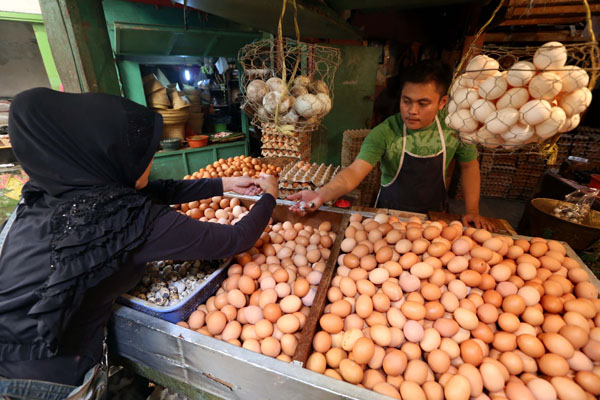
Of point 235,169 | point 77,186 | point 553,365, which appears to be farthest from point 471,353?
point 235,169

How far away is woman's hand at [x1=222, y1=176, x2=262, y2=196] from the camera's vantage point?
2.31 metres

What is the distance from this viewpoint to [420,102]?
2180 millimetres

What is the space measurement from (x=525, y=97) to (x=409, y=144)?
147 centimetres

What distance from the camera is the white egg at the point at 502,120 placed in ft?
3.74

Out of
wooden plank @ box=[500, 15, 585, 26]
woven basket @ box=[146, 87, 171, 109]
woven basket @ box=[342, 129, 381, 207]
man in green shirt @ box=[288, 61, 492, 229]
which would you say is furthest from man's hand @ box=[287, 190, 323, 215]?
wooden plank @ box=[500, 15, 585, 26]

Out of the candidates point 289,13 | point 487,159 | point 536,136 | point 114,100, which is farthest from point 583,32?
point 114,100

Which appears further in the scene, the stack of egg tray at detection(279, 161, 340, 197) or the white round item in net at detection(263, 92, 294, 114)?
the stack of egg tray at detection(279, 161, 340, 197)

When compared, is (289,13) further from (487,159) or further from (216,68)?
(487,159)

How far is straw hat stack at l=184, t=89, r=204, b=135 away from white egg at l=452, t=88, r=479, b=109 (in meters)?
5.99

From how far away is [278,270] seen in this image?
65.2 inches

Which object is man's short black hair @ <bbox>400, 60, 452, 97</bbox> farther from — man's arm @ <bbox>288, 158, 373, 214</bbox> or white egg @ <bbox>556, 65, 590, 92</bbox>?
white egg @ <bbox>556, 65, 590, 92</bbox>

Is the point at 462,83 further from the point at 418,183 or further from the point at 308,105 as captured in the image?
the point at 418,183

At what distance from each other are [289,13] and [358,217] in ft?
6.90

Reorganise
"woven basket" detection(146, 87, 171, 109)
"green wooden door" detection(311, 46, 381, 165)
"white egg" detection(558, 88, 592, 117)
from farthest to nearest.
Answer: "green wooden door" detection(311, 46, 381, 165) < "woven basket" detection(146, 87, 171, 109) < "white egg" detection(558, 88, 592, 117)
